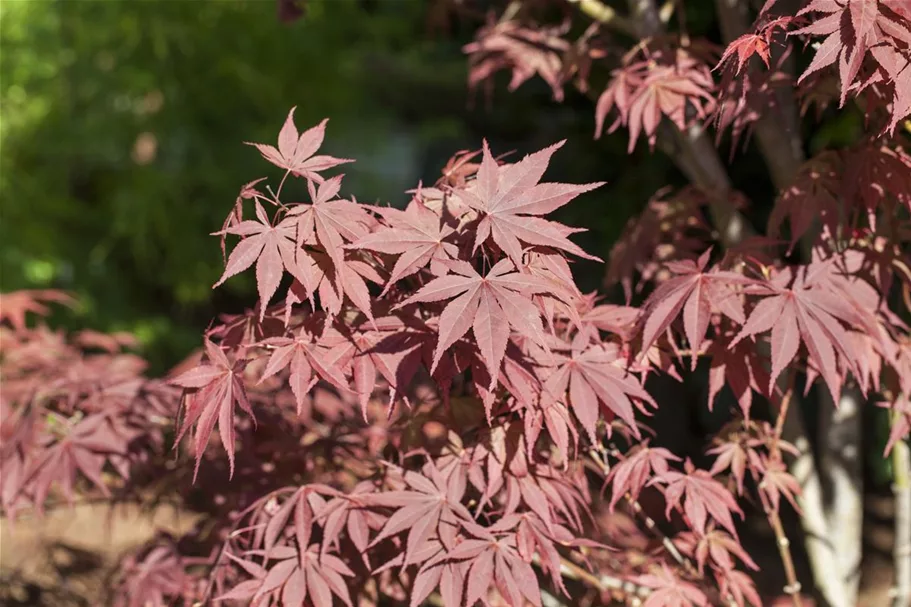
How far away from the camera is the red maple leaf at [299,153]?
129 centimetres

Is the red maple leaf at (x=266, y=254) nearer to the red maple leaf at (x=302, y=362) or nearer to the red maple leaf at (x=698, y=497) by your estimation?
the red maple leaf at (x=302, y=362)

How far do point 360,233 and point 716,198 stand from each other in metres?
1.31

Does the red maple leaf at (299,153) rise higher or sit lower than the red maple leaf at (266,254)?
higher

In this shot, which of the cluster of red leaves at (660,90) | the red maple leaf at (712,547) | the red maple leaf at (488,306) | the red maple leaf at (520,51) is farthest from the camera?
the red maple leaf at (520,51)

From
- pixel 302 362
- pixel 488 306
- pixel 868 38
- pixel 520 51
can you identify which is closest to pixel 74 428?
pixel 302 362

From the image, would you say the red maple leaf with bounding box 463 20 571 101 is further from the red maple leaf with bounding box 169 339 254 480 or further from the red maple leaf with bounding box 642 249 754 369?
the red maple leaf with bounding box 169 339 254 480

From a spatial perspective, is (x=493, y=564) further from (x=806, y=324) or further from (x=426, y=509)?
(x=806, y=324)

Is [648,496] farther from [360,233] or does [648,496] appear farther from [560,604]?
[360,233]

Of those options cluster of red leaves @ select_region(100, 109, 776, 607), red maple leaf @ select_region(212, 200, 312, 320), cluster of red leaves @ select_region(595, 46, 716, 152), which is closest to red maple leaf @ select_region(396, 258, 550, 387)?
cluster of red leaves @ select_region(100, 109, 776, 607)

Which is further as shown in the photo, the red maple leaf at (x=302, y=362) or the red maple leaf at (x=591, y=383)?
the red maple leaf at (x=591, y=383)

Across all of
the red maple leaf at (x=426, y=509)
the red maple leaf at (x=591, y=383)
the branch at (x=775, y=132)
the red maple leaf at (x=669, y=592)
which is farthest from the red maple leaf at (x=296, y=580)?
the branch at (x=775, y=132)

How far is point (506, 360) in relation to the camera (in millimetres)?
1303

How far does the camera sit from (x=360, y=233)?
1.27 metres

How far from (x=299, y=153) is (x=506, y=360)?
19.5 inches
